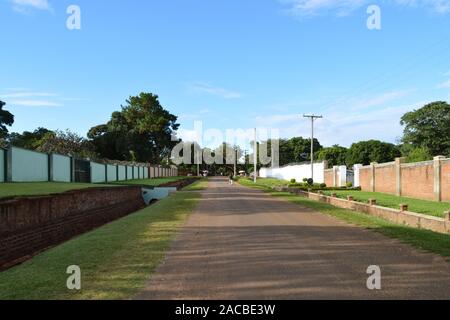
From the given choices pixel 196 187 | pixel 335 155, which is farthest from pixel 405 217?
pixel 335 155

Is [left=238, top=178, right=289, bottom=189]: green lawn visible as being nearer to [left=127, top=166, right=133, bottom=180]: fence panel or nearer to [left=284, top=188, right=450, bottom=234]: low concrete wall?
[left=127, top=166, right=133, bottom=180]: fence panel

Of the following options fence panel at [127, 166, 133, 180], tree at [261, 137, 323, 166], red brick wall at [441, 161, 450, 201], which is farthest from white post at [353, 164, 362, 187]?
tree at [261, 137, 323, 166]

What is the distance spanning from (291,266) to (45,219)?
907 cm

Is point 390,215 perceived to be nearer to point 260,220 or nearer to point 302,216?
point 302,216

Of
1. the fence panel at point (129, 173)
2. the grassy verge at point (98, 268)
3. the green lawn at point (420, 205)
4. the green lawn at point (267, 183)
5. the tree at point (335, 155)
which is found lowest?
the green lawn at point (267, 183)

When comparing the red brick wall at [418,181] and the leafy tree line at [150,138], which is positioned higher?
the leafy tree line at [150,138]

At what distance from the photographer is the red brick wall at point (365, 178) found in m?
39.8

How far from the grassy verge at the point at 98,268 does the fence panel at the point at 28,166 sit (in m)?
10.7

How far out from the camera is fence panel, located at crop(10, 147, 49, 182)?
21.1 m

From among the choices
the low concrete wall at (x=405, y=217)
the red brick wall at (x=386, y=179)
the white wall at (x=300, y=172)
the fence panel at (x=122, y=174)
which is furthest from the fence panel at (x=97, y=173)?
Result: the white wall at (x=300, y=172)

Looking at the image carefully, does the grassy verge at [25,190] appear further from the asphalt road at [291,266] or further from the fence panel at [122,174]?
the fence panel at [122,174]

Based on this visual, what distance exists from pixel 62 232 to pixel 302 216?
8.08m

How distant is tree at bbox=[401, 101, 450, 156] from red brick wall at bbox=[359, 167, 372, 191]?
2719 centimetres

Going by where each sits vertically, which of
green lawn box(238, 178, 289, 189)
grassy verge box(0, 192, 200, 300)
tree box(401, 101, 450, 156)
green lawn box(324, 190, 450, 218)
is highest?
tree box(401, 101, 450, 156)
